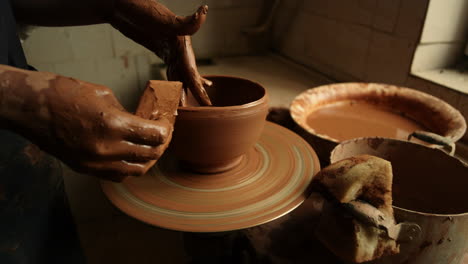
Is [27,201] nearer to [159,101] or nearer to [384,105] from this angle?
[159,101]

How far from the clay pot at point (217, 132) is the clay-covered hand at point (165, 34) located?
0.11m

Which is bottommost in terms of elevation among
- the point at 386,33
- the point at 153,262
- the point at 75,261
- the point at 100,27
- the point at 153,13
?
the point at 153,262

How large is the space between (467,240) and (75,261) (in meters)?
0.98

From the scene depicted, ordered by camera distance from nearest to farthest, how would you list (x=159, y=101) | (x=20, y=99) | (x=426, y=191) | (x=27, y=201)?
(x=20, y=99) → (x=159, y=101) → (x=27, y=201) → (x=426, y=191)

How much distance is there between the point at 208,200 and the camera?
81 centimetres

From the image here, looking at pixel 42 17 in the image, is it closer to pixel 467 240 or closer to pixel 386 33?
pixel 467 240

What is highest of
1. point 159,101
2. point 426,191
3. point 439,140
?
point 159,101

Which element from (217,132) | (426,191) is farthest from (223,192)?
(426,191)

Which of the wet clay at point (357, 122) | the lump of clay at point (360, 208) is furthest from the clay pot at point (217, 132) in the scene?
the wet clay at point (357, 122)

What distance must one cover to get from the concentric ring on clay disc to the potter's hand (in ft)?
0.89

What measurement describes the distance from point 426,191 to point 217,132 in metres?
0.70

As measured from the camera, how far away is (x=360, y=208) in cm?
72

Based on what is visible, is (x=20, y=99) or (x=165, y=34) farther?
(x=165, y=34)

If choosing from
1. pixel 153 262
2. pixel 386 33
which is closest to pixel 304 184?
pixel 386 33
